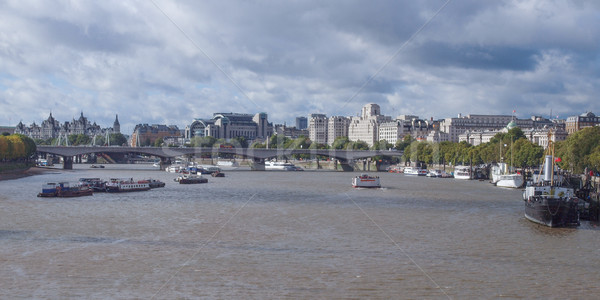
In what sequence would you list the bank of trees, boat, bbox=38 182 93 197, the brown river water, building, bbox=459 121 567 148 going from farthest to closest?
building, bbox=459 121 567 148 → the bank of trees → boat, bbox=38 182 93 197 → the brown river water

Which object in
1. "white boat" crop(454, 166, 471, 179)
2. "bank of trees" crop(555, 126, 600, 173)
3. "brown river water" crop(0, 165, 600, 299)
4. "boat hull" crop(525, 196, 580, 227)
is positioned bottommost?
"brown river water" crop(0, 165, 600, 299)

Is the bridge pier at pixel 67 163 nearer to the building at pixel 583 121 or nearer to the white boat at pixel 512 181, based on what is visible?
the white boat at pixel 512 181

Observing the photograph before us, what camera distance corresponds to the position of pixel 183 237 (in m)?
25.9

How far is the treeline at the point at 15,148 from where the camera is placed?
7769 cm

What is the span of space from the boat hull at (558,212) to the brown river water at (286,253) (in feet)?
2.57

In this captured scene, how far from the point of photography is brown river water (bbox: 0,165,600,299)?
17.5 meters

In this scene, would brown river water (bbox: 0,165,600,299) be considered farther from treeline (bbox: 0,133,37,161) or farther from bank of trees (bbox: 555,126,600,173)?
treeline (bbox: 0,133,37,161)

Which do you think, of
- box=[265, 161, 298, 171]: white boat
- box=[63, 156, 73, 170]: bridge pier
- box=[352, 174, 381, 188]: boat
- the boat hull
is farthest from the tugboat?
box=[63, 156, 73, 170]: bridge pier

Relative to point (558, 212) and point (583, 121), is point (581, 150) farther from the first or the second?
point (583, 121)

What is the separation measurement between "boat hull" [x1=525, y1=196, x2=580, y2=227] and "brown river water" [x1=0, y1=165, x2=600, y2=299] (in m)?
0.78

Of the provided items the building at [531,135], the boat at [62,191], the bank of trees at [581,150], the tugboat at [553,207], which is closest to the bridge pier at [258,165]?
the building at [531,135]

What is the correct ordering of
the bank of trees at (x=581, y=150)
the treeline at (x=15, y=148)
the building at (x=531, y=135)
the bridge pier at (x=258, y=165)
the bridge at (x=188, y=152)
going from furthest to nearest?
the building at (x=531, y=135) < the bridge pier at (x=258, y=165) < the bridge at (x=188, y=152) < the treeline at (x=15, y=148) < the bank of trees at (x=581, y=150)

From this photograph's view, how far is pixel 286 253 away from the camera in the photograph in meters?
22.4

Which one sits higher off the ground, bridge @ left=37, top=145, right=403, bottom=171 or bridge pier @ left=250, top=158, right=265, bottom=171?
bridge @ left=37, top=145, right=403, bottom=171
